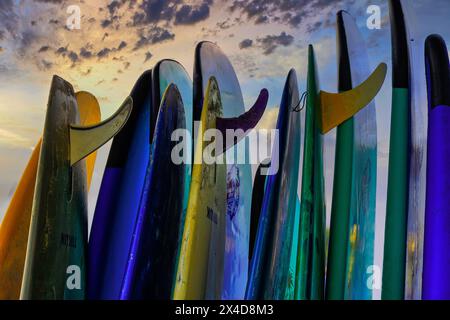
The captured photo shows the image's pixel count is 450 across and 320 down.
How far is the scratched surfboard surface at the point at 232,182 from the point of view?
184cm

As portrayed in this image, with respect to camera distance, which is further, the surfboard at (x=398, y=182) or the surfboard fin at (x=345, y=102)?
the surfboard fin at (x=345, y=102)

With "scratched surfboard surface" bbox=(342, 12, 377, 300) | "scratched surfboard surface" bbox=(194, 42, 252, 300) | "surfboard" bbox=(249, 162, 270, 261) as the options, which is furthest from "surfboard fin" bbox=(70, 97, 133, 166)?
"scratched surfboard surface" bbox=(342, 12, 377, 300)

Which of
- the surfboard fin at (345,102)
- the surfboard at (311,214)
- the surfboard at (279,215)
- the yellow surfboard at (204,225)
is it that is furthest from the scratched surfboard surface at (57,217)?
the surfboard fin at (345,102)

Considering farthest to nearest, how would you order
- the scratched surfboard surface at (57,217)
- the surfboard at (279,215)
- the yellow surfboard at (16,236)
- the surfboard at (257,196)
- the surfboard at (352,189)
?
the surfboard at (257,196), the yellow surfboard at (16,236), the surfboard at (352,189), the surfboard at (279,215), the scratched surfboard surface at (57,217)

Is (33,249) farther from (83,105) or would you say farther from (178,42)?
(178,42)

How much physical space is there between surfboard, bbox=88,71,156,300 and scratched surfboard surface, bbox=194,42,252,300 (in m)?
0.22

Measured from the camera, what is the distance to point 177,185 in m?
1.64

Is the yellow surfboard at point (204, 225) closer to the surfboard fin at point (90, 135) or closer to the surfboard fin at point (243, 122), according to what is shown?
the surfboard fin at point (243, 122)

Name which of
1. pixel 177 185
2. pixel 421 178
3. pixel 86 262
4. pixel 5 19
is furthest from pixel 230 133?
pixel 5 19

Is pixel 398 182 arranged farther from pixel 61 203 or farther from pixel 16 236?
pixel 16 236

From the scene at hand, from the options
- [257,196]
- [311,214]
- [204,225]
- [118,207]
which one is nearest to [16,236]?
[118,207]

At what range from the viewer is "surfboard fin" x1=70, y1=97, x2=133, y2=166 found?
1609mm

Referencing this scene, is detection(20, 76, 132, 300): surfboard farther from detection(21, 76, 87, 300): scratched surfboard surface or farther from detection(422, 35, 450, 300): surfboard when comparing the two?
detection(422, 35, 450, 300): surfboard

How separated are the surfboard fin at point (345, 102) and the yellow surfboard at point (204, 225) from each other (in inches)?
13.5
